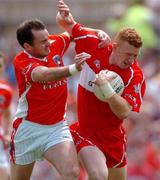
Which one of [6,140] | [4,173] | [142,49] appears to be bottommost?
[142,49]

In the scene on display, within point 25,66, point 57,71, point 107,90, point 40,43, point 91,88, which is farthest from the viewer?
point 91,88

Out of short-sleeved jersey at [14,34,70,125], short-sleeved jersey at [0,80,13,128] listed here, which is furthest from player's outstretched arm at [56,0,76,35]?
short-sleeved jersey at [0,80,13,128]

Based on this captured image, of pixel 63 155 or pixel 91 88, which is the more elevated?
pixel 91 88

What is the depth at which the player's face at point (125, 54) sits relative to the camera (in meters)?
11.2

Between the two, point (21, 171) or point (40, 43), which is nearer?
point (40, 43)

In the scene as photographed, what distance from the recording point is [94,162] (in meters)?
11.3

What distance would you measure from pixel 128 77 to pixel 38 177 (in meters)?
4.87

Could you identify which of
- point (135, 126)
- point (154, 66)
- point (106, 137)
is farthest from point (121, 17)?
point (106, 137)

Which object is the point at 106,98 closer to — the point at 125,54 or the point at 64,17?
the point at 125,54

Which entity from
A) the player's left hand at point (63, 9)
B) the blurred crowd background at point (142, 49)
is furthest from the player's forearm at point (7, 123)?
the blurred crowd background at point (142, 49)

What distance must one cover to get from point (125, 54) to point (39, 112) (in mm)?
1110

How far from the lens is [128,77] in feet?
37.4

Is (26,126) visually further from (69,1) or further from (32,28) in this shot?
(69,1)

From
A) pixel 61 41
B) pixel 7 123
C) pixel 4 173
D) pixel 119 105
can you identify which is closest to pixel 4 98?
pixel 7 123
